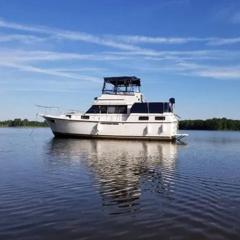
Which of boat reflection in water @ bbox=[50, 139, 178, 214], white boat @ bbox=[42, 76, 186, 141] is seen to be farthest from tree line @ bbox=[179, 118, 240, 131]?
boat reflection in water @ bbox=[50, 139, 178, 214]

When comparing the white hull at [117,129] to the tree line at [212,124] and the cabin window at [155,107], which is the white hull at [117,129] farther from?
the tree line at [212,124]

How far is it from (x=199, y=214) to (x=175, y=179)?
7.21m

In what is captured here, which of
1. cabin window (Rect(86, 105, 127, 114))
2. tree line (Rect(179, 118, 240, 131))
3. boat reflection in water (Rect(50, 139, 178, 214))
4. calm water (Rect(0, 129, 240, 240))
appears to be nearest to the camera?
calm water (Rect(0, 129, 240, 240))

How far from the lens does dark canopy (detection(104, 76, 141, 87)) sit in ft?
182

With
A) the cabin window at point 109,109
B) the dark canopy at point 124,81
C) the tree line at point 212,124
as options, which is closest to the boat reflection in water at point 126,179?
the cabin window at point 109,109

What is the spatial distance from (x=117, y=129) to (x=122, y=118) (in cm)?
150

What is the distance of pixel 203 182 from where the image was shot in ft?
62.8

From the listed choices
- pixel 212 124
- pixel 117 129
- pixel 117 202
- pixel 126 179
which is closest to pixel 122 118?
pixel 117 129

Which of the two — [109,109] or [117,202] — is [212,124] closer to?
[109,109]

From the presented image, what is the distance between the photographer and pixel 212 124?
6186 inches

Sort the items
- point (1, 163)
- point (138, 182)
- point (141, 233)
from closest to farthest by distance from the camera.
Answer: point (141, 233) → point (138, 182) → point (1, 163)

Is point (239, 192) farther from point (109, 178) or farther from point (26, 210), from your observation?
point (26, 210)

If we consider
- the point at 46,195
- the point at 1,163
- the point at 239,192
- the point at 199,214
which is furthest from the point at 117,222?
the point at 1,163

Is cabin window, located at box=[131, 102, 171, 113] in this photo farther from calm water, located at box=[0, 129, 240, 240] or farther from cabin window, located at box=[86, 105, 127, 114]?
calm water, located at box=[0, 129, 240, 240]
